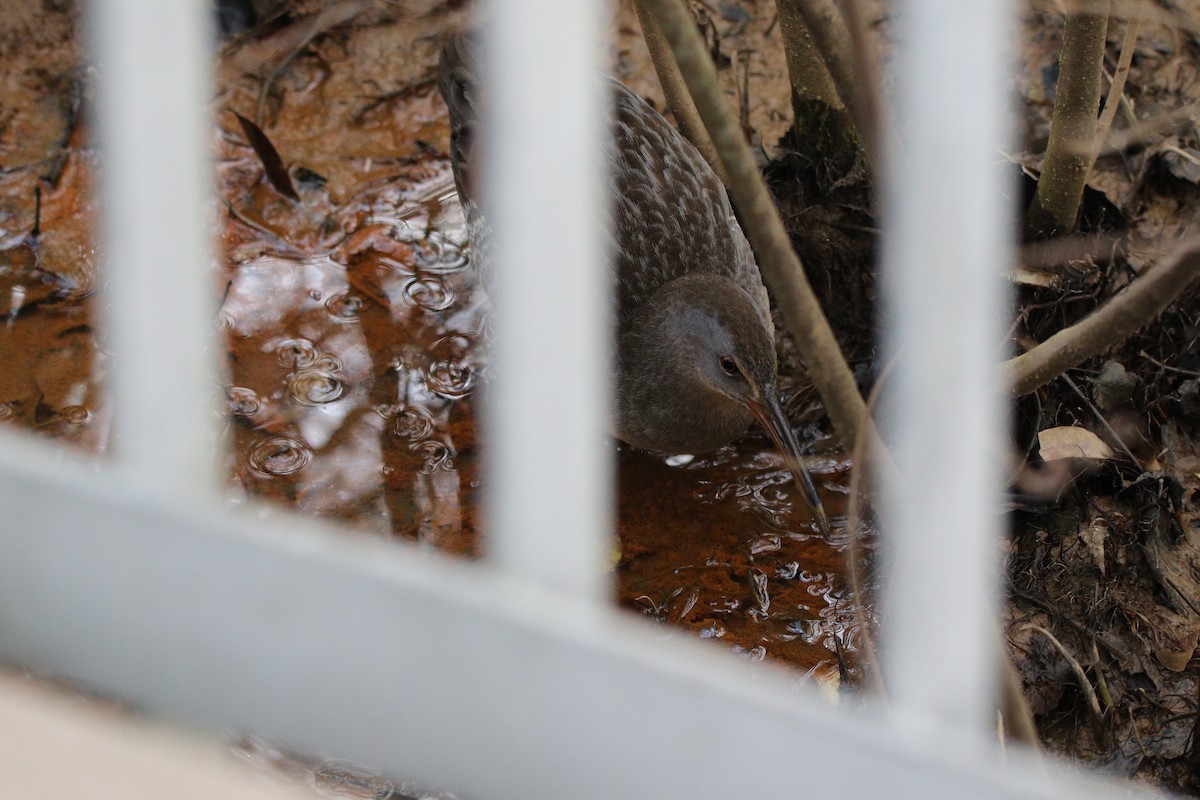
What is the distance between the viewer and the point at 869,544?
304 centimetres

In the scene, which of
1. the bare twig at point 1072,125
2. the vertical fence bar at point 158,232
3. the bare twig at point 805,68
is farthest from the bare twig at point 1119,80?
the vertical fence bar at point 158,232

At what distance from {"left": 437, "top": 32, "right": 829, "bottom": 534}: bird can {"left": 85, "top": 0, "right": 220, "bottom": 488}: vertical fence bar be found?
2070 mm

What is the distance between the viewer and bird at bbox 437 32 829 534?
3131 mm

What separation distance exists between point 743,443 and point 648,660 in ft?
8.53

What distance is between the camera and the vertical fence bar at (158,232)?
1.05 m

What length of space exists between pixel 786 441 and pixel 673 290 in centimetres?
63

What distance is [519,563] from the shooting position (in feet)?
3.32

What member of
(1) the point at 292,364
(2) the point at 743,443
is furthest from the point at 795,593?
(1) the point at 292,364

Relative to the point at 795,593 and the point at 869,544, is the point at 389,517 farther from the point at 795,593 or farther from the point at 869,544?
the point at 869,544

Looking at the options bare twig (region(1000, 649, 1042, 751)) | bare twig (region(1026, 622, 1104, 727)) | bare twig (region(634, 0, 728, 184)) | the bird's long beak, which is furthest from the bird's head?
bare twig (region(1000, 649, 1042, 751))

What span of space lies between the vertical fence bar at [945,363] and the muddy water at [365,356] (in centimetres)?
173

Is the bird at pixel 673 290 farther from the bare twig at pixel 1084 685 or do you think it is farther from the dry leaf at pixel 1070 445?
the bare twig at pixel 1084 685

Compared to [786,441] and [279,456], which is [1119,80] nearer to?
[786,441]

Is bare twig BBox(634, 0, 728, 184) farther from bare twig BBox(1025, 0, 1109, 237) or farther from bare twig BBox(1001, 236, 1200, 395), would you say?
bare twig BBox(1001, 236, 1200, 395)
